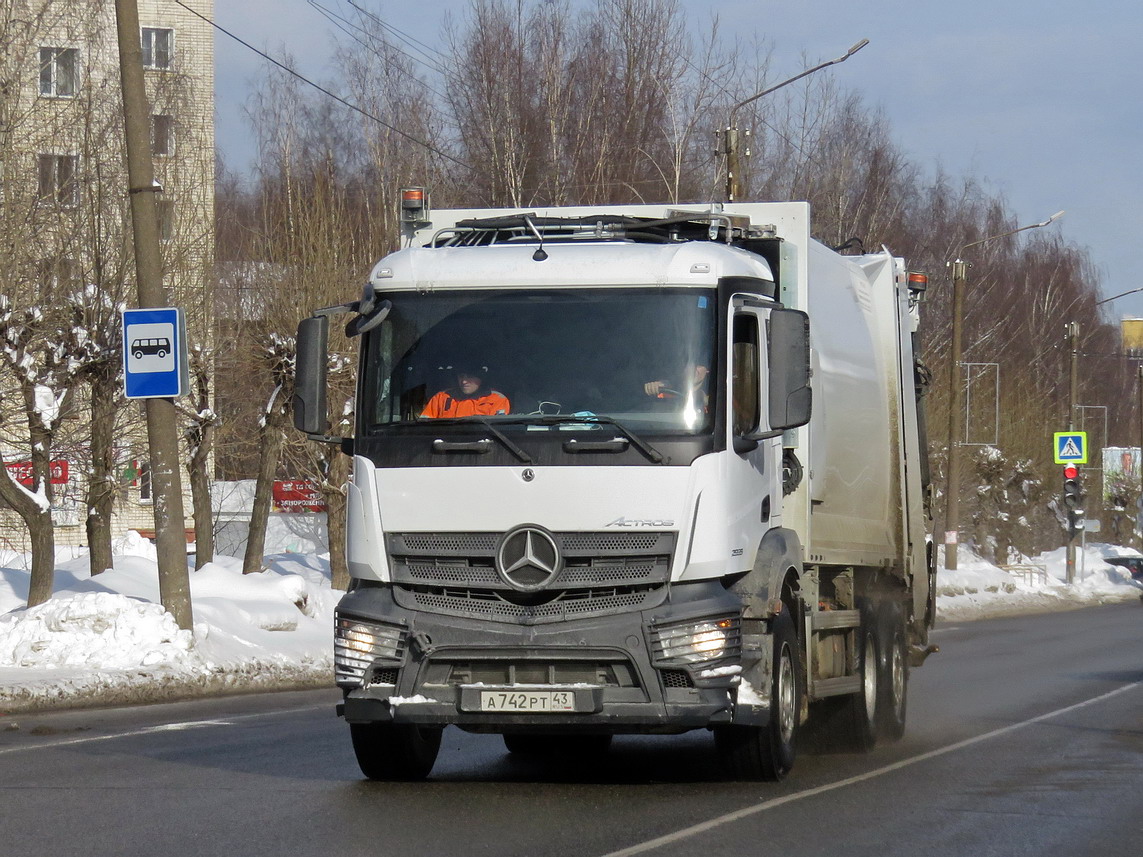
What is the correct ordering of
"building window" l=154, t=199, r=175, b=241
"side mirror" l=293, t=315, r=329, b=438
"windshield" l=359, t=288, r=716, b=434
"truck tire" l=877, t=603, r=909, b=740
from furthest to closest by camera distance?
"building window" l=154, t=199, r=175, b=241
"truck tire" l=877, t=603, r=909, b=740
"side mirror" l=293, t=315, r=329, b=438
"windshield" l=359, t=288, r=716, b=434

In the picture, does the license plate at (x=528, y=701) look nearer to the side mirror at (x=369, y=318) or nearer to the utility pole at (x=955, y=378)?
the side mirror at (x=369, y=318)

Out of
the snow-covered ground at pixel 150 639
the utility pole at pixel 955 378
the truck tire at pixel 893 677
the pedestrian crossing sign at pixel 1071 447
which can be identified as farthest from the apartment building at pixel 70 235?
the pedestrian crossing sign at pixel 1071 447

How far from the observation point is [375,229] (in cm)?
2767

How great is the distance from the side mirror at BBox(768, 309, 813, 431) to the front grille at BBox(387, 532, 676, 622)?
89cm

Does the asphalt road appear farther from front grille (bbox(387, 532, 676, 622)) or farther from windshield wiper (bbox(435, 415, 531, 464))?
windshield wiper (bbox(435, 415, 531, 464))

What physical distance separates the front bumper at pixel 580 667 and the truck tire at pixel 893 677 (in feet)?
11.8

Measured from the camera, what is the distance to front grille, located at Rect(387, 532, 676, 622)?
27.9 ft

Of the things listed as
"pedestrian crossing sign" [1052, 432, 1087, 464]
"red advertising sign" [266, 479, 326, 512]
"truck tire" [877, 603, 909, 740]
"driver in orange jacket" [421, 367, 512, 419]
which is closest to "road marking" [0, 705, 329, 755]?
"driver in orange jacket" [421, 367, 512, 419]

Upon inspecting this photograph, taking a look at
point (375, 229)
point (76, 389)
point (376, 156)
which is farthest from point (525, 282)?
point (376, 156)

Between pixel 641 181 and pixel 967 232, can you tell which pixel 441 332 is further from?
pixel 967 232

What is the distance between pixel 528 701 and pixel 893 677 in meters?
4.52

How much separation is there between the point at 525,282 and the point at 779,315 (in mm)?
1337

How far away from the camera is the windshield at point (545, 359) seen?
28.5ft

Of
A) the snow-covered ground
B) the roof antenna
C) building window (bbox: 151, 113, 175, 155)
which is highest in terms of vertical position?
building window (bbox: 151, 113, 175, 155)
